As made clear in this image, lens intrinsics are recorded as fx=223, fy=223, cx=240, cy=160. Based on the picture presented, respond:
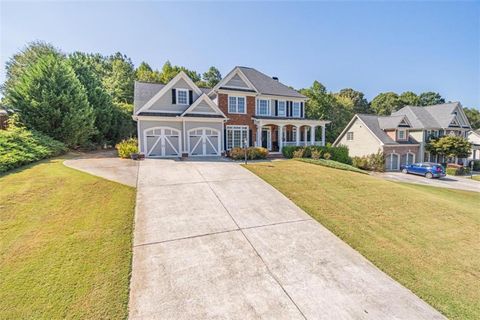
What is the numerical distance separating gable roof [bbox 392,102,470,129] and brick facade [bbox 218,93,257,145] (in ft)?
74.6

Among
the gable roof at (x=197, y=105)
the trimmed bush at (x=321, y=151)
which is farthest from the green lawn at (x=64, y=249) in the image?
the trimmed bush at (x=321, y=151)

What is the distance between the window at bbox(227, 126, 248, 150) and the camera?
20.6 metres

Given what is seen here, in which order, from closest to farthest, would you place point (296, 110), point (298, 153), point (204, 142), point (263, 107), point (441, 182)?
point (204, 142) → point (298, 153) → point (441, 182) → point (263, 107) → point (296, 110)

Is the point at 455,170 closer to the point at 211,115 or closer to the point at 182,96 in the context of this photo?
the point at 211,115

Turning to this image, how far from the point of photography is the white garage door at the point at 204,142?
1795cm

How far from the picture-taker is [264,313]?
12.4ft

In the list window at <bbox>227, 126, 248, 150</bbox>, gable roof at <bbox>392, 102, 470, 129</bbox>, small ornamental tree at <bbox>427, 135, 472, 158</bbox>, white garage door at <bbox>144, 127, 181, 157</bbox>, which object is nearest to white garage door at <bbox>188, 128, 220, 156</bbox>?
white garage door at <bbox>144, 127, 181, 157</bbox>

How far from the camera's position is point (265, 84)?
24.0 metres

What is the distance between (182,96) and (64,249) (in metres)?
15.2

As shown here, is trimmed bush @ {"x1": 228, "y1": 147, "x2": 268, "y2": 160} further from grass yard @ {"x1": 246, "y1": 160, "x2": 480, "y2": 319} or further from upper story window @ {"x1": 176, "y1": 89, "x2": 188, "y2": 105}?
upper story window @ {"x1": 176, "y1": 89, "x2": 188, "y2": 105}

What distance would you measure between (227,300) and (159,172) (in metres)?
8.82

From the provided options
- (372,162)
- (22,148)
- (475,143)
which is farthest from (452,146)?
(22,148)

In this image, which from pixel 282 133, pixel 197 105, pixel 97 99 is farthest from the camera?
pixel 97 99

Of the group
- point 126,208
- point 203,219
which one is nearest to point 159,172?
point 126,208
